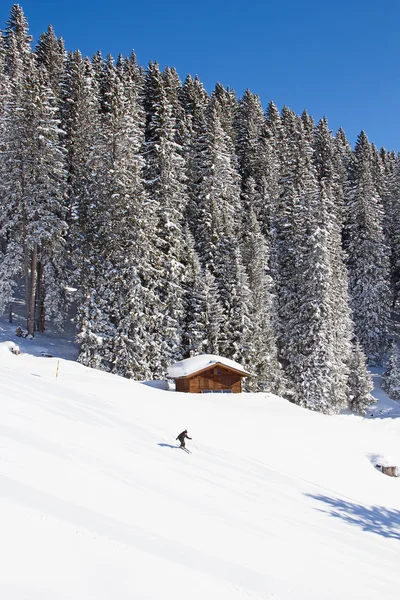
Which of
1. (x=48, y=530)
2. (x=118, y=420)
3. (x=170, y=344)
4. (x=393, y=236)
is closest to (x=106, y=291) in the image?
(x=170, y=344)

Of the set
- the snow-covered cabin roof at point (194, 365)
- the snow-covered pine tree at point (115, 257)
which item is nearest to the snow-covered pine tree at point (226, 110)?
the snow-covered pine tree at point (115, 257)

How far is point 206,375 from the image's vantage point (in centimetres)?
3359

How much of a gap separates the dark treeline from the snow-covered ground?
9.02 meters

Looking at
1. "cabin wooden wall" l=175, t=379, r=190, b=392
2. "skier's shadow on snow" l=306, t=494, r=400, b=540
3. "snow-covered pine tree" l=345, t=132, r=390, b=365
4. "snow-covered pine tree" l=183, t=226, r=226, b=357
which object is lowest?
"skier's shadow on snow" l=306, t=494, r=400, b=540

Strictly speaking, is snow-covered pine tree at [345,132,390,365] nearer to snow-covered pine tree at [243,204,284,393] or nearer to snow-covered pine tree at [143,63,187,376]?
snow-covered pine tree at [243,204,284,393]

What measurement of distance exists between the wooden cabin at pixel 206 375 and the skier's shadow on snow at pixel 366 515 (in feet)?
49.2

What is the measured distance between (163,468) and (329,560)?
227 inches

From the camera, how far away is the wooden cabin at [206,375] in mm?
32812

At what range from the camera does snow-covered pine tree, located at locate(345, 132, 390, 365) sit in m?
58.7

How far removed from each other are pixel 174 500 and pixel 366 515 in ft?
32.0

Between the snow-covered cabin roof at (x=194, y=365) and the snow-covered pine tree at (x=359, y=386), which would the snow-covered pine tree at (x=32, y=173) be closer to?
the snow-covered cabin roof at (x=194, y=365)

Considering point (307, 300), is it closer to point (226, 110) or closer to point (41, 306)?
point (41, 306)

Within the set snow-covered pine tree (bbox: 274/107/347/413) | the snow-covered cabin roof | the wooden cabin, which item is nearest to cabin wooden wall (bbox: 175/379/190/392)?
the wooden cabin

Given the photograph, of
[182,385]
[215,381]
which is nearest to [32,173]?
[182,385]
